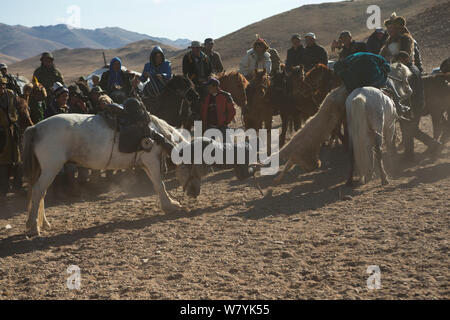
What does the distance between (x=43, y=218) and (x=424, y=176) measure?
6263 mm

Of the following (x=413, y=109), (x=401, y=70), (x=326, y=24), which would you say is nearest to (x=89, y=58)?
(x=326, y=24)

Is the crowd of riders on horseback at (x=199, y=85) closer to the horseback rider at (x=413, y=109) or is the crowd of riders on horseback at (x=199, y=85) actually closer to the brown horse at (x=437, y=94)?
the horseback rider at (x=413, y=109)

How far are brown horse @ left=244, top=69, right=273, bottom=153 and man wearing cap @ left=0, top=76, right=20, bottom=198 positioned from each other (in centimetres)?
520

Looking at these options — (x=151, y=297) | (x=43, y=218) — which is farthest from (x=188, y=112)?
(x=151, y=297)

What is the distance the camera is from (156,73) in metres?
10.2

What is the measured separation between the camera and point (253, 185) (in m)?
8.13

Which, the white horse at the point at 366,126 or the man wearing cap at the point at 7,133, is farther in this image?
the man wearing cap at the point at 7,133

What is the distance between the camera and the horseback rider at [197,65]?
1084 cm

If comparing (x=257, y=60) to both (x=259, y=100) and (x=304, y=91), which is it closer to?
(x=259, y=100)

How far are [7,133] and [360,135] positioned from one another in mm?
6277

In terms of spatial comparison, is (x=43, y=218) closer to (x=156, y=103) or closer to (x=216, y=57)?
(x=156, y=103)

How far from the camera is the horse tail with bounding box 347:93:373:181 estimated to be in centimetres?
696

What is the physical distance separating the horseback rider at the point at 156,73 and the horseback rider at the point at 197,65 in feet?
2.44

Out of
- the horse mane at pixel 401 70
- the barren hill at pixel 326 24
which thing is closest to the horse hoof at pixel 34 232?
the horse mane at pixel 401 70
